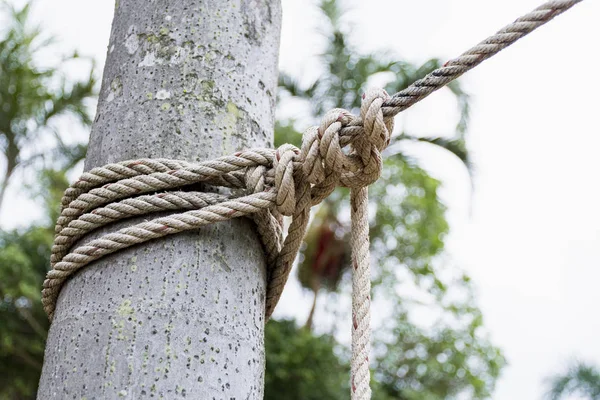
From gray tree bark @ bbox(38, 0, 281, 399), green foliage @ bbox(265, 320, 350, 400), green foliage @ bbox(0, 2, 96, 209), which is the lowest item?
gray tree bark @ bbox(38, 0, 281, 399)

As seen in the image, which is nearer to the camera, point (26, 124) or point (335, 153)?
point (335, 153)

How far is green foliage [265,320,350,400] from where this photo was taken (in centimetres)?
571

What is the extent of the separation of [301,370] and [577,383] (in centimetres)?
472

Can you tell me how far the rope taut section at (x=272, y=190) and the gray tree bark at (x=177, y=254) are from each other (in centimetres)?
3

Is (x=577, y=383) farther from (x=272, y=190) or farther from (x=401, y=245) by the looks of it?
(x=272, y=190)

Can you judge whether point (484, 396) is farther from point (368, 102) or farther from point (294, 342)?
point (368, 102)

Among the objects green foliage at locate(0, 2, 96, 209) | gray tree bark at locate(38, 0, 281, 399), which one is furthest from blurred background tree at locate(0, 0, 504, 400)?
gray tree bark at locate(38, 0, 281, 399)

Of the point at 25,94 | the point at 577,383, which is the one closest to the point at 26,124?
the point at 25,94

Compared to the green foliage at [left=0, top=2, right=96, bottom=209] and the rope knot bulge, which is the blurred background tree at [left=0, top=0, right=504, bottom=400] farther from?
the rope knot bulge

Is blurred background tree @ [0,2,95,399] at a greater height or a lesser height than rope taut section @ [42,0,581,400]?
greater

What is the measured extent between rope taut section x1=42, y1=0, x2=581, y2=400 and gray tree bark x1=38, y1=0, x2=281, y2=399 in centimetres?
3

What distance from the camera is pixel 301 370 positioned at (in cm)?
576

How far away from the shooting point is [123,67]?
855 millimetres

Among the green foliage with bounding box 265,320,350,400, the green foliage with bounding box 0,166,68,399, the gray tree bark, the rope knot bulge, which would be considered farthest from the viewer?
the green foliage with bounding box 265,320,350,400
